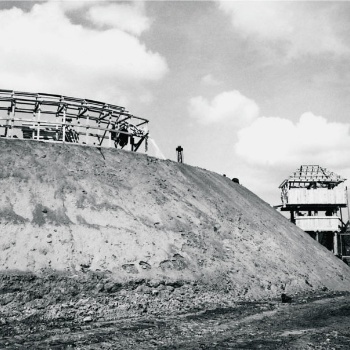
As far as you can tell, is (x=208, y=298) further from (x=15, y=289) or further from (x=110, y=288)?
(x=15, y=289)

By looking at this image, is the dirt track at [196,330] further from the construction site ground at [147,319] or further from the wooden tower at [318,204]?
the wooden tower at [318,204]

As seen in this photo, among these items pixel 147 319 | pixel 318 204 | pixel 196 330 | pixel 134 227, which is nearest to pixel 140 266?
pixel 134 227

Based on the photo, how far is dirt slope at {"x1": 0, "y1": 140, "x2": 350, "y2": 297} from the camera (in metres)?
14.2

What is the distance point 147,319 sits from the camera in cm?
1239

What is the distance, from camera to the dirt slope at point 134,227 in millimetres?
14250

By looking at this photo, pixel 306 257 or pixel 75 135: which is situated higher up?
pixel 75 135

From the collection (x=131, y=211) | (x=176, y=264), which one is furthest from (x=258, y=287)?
(x=131, y=211)

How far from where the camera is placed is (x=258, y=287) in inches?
673

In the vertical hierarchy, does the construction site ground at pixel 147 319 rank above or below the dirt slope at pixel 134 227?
below

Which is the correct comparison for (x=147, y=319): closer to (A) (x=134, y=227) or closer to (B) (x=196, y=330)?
(B) (x=196, y=330)

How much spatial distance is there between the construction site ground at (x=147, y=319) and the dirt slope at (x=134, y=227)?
793 millimetres

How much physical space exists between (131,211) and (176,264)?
341 centimetres

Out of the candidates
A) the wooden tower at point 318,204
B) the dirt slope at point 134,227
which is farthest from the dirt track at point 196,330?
the wooden tower at point 318,204

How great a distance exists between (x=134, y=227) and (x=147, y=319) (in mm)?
4915
